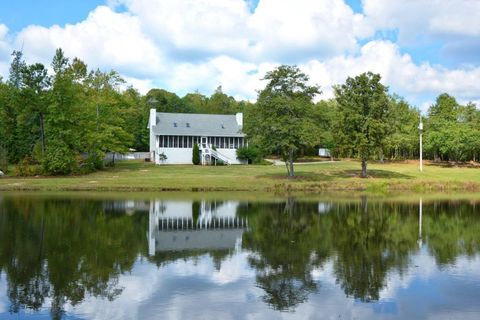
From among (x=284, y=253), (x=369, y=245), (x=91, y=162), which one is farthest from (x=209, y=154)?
(x=284, y=253)

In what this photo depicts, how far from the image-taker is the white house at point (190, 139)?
227ft

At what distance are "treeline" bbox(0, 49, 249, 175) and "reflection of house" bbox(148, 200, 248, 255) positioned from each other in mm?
23880

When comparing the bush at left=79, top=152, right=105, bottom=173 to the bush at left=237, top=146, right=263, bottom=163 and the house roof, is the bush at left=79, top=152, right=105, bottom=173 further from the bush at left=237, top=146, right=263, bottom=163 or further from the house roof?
the bush at left=237, top=146, right=263, bottom=163

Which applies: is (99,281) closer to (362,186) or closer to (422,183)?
(362,186)

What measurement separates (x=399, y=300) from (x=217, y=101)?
110 meters

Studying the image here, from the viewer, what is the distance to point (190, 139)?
231ft

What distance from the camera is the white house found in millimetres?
69312

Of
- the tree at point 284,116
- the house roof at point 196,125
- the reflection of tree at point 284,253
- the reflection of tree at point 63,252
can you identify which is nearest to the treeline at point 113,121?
the tree at point 284,116

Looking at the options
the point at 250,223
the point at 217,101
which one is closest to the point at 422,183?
the point at 250,223

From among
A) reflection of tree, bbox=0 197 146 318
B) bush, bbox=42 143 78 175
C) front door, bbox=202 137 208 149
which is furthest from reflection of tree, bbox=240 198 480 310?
front door, bbox=202 137 208 149

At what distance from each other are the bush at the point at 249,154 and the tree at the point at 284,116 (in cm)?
2230

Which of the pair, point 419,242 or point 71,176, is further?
point 71,176

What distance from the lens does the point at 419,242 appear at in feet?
63.4

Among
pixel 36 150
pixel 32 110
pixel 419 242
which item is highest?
pixel 32 110
